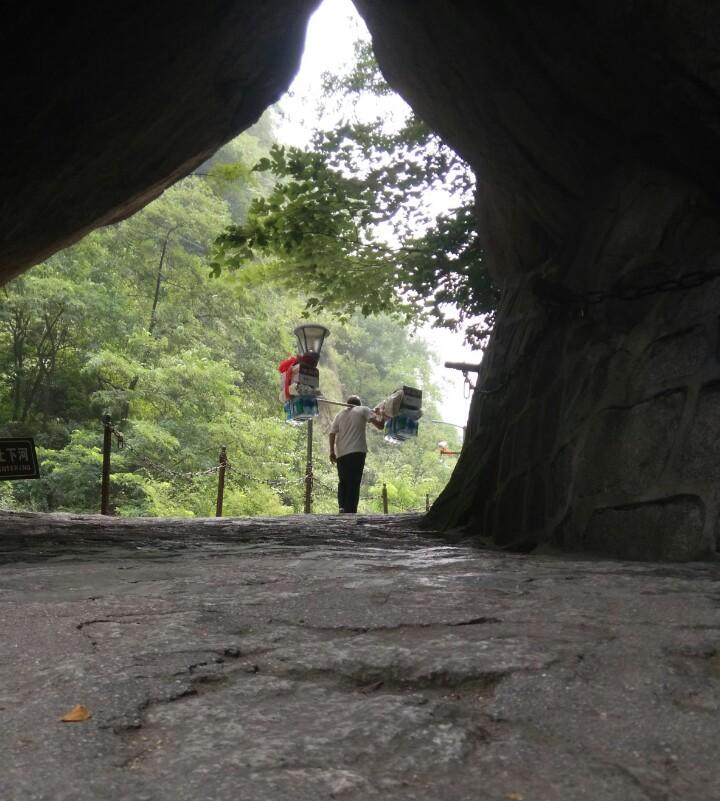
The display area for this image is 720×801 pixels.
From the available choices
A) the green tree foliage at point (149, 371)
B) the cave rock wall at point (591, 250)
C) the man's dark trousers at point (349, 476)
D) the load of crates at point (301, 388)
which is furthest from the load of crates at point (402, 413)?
the green tree foliage at point (149, 371)

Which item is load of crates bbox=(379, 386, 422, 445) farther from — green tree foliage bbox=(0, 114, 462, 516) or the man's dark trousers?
green tree foliage bbox=(0, 114, 462, 516)

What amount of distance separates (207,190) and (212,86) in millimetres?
19527

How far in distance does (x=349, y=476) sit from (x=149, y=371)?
34.5ft

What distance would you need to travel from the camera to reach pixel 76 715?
1416mm

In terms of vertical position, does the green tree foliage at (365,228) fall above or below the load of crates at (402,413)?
above

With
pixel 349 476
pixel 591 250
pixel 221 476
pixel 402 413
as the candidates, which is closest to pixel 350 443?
pixel 349 476

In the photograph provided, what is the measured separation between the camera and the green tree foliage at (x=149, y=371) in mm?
17797

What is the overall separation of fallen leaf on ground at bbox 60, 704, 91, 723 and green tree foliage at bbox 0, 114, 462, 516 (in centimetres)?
1354

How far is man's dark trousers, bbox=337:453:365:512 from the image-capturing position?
9391 millimetres

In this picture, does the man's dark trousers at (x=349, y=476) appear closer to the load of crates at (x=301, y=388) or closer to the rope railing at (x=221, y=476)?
the load of crates at (x=301, y=388)

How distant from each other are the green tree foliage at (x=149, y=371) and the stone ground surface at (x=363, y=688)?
12.5 metres

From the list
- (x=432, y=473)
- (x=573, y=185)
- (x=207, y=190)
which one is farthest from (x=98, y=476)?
(x=432, y=473)

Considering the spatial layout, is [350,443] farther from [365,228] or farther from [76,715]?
[76,715]

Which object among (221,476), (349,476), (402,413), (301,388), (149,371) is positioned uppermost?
(149,371)
